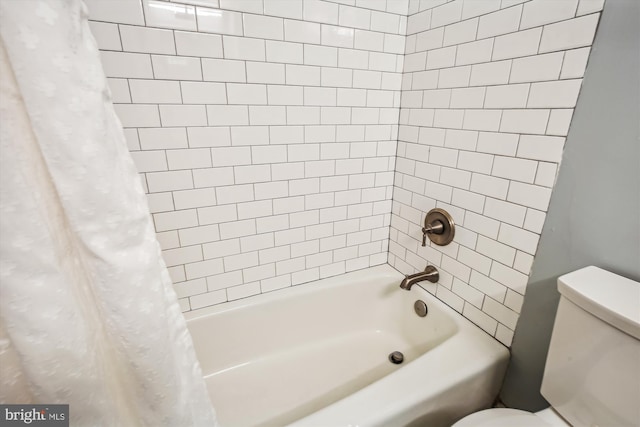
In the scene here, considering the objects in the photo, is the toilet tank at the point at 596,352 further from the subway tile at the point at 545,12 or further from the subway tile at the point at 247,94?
the subway tile at the point at 247,94

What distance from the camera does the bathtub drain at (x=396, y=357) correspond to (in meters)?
1.49

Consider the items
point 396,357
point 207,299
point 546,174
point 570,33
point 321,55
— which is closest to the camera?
point 570,33

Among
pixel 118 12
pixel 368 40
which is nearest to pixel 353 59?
pixel 368 40

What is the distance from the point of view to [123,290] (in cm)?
56

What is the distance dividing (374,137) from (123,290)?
4.05 ft

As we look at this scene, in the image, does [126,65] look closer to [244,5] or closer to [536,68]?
[244,5]

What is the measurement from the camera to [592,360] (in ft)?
2.39

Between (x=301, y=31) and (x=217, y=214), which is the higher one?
(x=301, y=31)

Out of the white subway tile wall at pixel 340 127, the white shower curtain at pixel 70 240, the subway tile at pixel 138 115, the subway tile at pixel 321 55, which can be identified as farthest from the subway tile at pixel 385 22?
the white shower curtain at pixel 70 240

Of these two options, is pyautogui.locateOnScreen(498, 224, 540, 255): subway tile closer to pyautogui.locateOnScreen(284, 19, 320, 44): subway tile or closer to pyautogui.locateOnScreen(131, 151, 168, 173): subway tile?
pyautogui.locateOnScreen(284, 19, 320, 44): subway tile

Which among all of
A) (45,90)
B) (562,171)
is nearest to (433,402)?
(562,171)

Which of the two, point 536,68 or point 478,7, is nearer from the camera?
point 536,68

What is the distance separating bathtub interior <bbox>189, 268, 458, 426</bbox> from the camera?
1312 millimetres

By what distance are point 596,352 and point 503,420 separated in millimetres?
311
